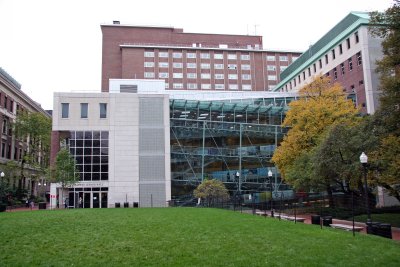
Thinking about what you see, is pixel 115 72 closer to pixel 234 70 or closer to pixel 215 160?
pixel 234 70

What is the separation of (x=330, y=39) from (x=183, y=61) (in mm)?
46618

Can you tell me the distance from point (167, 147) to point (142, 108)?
6214 mm

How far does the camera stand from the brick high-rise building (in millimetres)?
99375

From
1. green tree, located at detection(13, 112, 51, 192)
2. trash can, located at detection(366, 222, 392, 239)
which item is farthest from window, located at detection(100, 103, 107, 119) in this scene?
trash can, located at detection(366, 222, 392, 239)

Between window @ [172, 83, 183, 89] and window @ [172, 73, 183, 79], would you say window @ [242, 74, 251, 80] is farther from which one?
window @ [172, 83, 183, 89]

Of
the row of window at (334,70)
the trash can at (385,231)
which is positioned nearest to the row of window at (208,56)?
the row of window at (334,70)

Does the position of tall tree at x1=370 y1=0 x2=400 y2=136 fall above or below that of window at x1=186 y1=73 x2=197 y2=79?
below

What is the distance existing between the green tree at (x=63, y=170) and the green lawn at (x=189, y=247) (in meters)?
30.4

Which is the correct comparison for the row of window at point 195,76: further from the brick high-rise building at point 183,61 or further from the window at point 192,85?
the window at point 192,85

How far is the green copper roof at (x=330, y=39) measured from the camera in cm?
5325

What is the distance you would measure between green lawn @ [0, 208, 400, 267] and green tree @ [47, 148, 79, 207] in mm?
30435

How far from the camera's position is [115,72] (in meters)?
101

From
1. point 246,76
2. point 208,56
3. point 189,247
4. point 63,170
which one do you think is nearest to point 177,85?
point 208,56

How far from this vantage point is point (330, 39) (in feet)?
198
